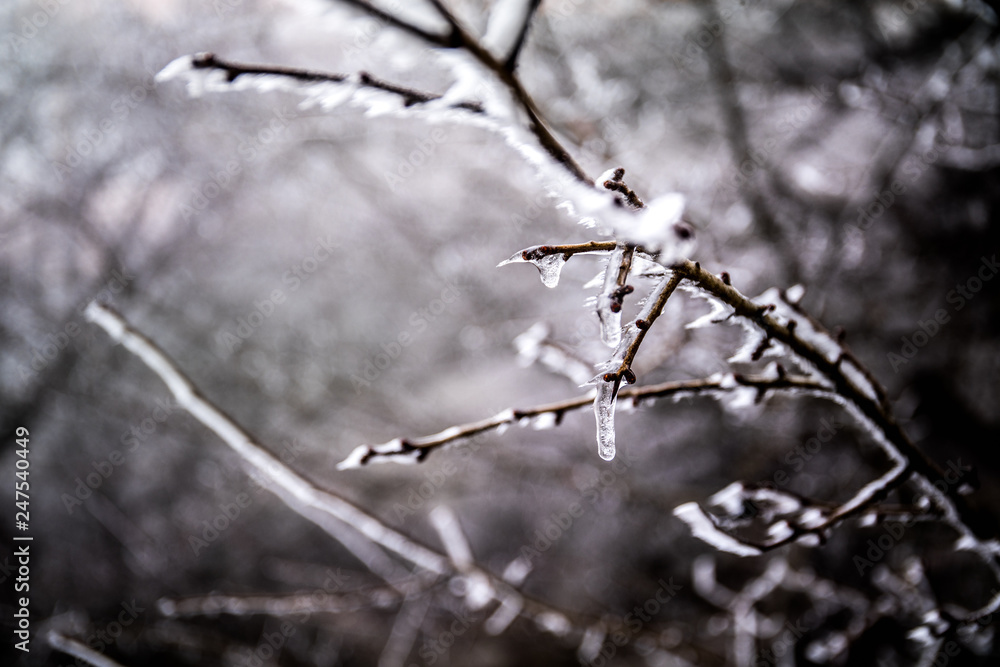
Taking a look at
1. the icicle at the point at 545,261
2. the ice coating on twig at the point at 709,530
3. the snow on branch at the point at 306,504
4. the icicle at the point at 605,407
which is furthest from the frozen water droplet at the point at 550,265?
the snow on branch at the point at 306,504

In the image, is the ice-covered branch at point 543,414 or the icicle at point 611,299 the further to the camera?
the ice-covered branch at point 543,414

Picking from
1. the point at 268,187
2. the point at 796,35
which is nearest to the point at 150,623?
the point at 268,187

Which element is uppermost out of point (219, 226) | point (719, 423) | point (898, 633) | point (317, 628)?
point (219, 226)

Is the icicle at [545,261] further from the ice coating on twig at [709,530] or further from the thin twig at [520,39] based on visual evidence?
the ice coating on twig at [709,530]

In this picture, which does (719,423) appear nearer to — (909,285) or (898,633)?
(909,285)

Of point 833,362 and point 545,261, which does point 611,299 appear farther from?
point 833,362

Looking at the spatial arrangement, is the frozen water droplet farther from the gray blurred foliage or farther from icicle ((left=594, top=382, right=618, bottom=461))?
the gray blurred foliage
